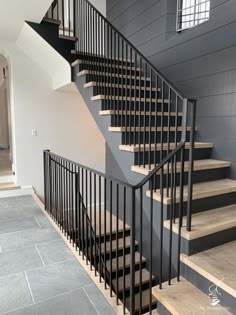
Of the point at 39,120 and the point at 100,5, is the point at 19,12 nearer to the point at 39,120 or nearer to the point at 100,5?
the point at 39,120

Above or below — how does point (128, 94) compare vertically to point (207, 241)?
above

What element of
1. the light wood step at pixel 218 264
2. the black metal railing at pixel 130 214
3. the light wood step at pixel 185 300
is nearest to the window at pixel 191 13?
the black metal railing at pixel 130 214

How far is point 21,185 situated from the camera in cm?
469

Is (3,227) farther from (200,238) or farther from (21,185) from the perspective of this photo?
(200,238)

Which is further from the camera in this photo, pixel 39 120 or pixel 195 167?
pixel 39 120

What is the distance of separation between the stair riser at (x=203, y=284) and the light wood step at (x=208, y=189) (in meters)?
0.53

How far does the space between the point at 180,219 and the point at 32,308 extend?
4.13ft

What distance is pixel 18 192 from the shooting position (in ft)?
15.0

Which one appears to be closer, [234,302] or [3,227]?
[234,302]

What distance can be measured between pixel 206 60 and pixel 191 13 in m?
0.91

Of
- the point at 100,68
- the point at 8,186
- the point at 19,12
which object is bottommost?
the point at 8,186

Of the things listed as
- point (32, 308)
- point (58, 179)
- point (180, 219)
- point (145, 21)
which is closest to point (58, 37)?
point (145, 21)

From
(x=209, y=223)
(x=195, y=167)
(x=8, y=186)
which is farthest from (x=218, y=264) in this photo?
(x=8, y=186)

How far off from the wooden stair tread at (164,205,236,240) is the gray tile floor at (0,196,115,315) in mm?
793
